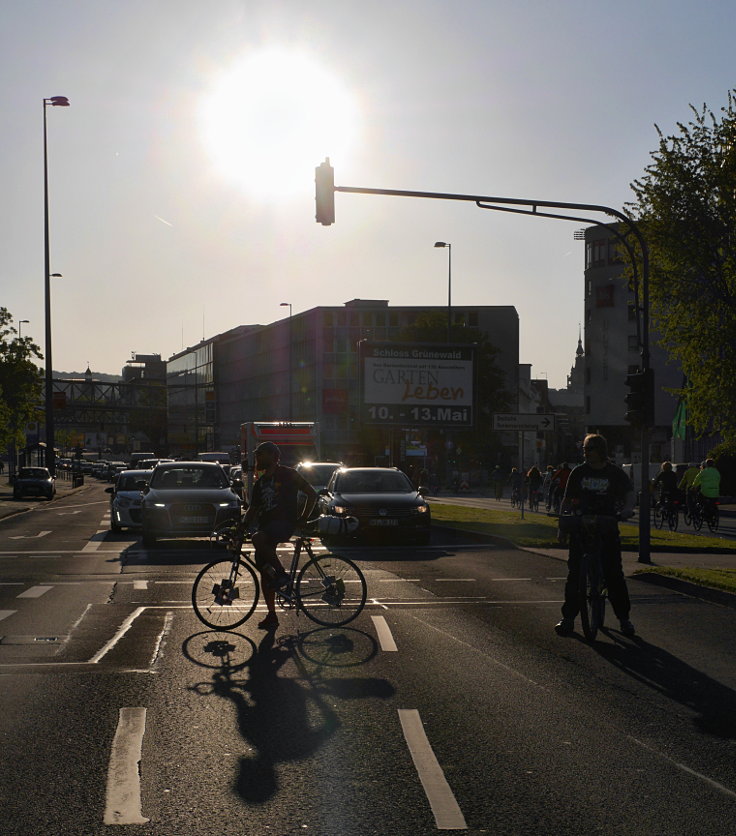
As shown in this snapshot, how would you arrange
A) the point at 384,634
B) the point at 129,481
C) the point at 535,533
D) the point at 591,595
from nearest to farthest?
the point at 591,595
the point at 384,634
the point at 535,533
the point at 129,481

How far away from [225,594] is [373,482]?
13.7m

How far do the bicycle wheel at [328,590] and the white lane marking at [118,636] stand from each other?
1.70 m

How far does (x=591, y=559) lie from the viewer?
35.0 feet

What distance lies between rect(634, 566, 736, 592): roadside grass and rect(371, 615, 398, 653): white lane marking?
432cm

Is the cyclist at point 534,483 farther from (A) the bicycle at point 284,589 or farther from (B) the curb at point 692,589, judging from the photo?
(A) the bicycle at point 284,589

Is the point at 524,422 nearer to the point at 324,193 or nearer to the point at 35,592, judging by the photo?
the point at 324,193

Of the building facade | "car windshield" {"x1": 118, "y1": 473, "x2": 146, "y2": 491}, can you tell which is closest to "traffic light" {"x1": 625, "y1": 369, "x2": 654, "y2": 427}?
"car windshield" {"x1": 118, "y1": 473, "x2": 146, "y2": 491}

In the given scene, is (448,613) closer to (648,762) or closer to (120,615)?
(120,615)

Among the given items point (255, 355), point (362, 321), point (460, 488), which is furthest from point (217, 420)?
point (460, 488)

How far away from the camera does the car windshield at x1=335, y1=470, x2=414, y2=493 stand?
2455 centimetres

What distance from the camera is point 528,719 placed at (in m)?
7.11

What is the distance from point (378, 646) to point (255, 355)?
12356cm

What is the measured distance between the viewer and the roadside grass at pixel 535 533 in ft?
72.4

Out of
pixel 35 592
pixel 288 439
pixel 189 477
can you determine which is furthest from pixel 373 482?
pixel 288 439
